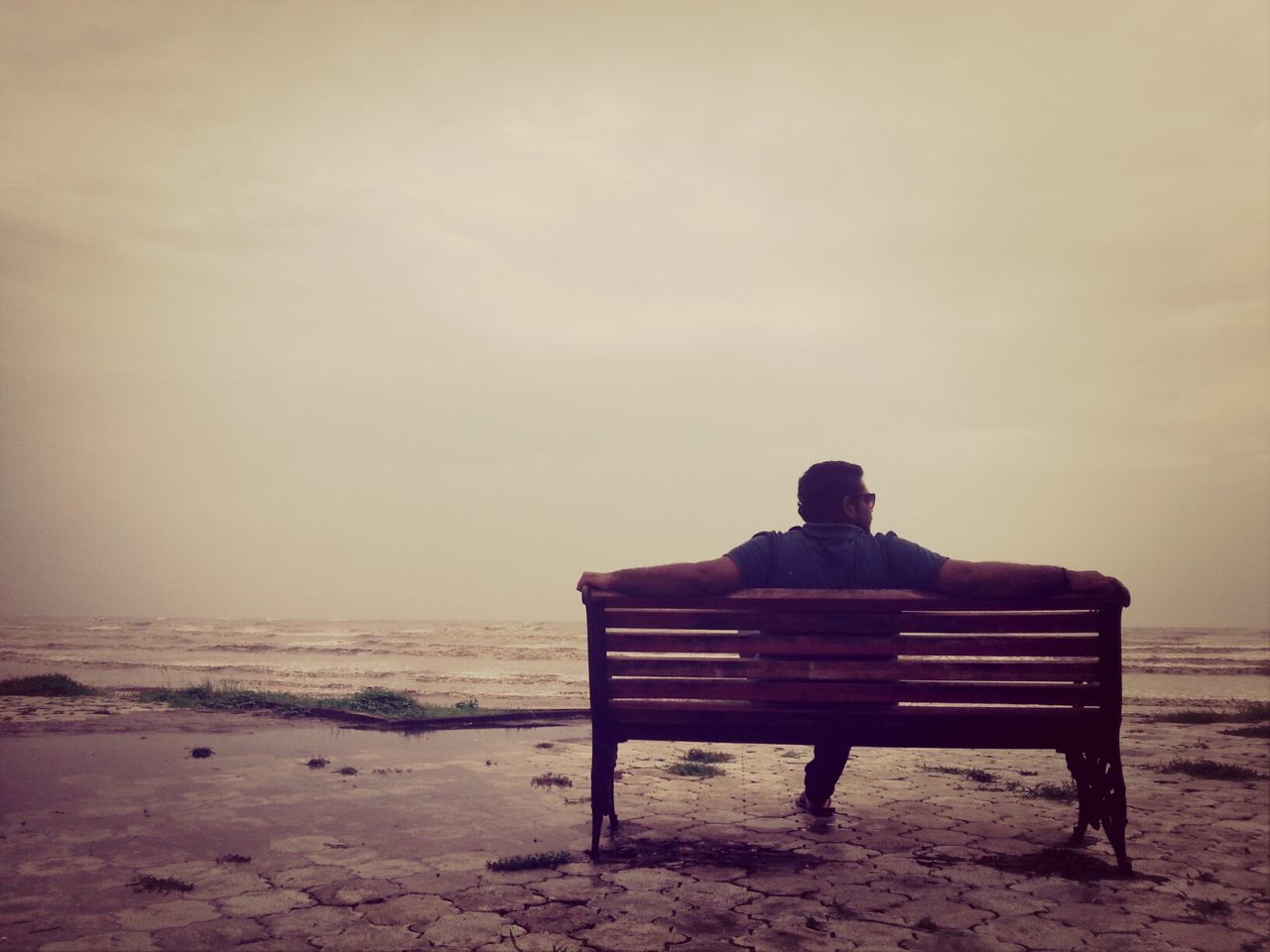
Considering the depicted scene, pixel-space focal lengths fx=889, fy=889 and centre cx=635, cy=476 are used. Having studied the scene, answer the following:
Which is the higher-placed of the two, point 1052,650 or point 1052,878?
point 1052,650

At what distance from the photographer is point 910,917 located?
339cm

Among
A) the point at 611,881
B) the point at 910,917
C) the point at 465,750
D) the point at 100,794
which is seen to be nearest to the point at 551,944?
the point at 611,881

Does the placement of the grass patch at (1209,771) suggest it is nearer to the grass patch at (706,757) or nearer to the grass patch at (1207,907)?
the grass patch at (706,757)

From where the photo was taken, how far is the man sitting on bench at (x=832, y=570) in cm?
405

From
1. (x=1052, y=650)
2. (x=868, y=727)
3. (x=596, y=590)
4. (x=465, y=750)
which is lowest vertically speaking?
(x=465, y=750)

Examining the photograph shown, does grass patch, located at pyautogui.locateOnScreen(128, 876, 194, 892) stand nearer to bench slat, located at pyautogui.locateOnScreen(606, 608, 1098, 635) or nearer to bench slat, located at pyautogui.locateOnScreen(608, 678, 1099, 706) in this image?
bench slat, located at pyautogui.locateOnScreen(606, 608, 1098, 635)

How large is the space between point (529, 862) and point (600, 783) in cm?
47

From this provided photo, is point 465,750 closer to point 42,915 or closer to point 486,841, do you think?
point 486,841

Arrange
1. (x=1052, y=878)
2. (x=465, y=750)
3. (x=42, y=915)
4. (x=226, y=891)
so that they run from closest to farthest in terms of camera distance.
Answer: (x=42, y=915) < (x=226, y=891) < (x=1052, y=878) < (x=465, y=750)

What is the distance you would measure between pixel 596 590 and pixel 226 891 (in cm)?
198

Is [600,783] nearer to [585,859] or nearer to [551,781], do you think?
[585,859]

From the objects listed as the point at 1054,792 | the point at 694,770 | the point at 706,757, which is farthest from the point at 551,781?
the point at 1054,792

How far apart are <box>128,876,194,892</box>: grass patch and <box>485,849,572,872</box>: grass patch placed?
125 centimetres

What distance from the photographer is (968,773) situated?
22.0 ft
